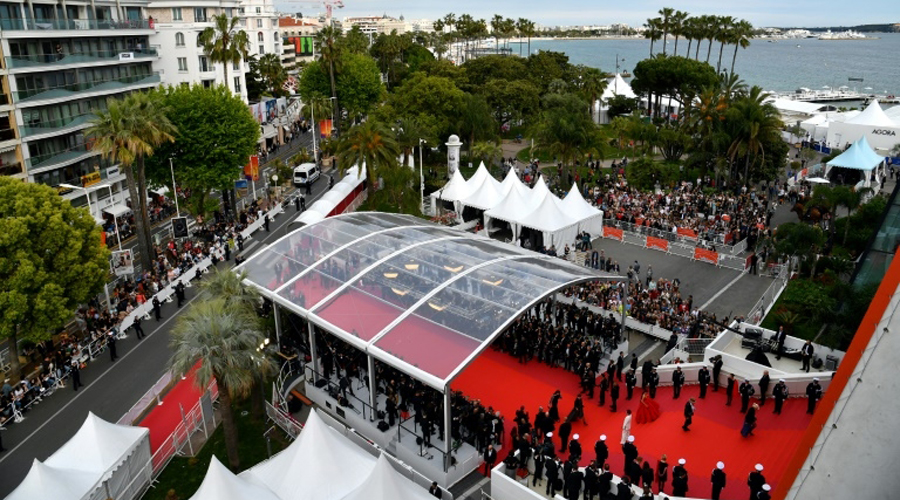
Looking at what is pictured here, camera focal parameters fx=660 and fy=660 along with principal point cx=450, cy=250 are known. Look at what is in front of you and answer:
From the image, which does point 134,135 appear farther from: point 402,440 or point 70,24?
point 402,440

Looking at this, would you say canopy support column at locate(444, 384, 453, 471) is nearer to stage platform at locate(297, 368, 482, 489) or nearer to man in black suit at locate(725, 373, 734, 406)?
stage platform at locate(297, 368, 482, 489)

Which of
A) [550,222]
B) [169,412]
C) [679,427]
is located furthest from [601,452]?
[550,222]

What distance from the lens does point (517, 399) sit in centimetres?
2261

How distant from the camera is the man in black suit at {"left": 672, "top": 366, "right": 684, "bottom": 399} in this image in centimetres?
2081

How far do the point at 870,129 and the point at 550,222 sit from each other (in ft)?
127

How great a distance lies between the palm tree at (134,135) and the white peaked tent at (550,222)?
20.5m

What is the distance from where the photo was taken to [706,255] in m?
34.7

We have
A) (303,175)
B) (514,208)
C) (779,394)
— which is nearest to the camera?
(779,394)

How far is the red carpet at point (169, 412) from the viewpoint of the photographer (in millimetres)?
21723

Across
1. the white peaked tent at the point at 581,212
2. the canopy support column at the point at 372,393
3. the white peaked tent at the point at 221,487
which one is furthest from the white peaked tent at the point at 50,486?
the white peaked tent at the point at 581,212

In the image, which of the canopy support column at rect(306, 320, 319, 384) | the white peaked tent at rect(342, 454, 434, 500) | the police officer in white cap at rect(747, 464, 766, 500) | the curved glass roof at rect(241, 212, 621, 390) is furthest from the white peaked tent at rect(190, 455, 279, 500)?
the police officer in white cap at rect(747, 464, 766, 500)

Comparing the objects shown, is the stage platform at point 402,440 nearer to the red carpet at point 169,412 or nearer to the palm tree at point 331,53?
the red carpet at point 169,412

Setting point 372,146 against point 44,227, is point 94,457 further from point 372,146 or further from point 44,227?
point 372,146

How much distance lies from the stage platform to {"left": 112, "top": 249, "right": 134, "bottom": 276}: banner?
15.0 meters
